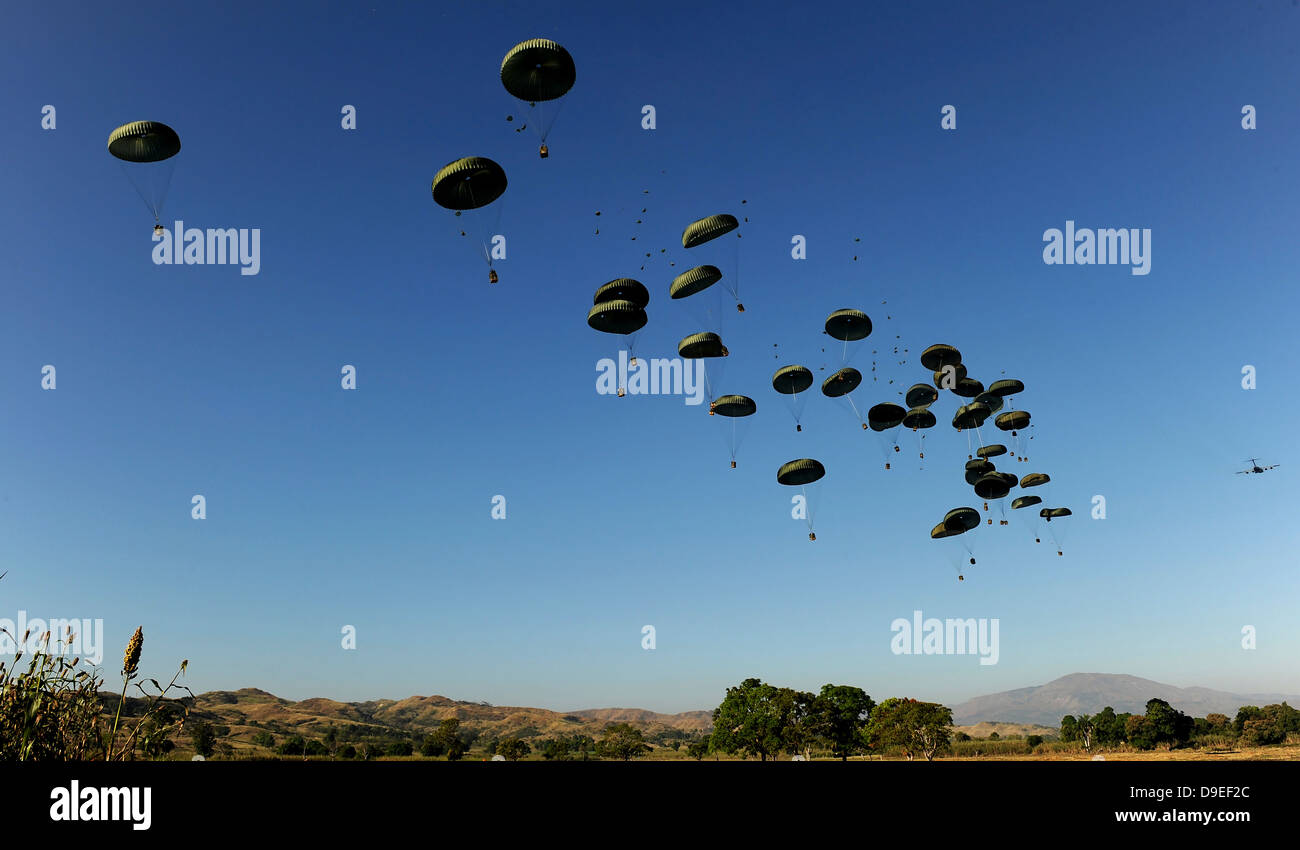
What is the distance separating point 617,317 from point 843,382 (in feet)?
57.8

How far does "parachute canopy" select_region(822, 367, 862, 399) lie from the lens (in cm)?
4466

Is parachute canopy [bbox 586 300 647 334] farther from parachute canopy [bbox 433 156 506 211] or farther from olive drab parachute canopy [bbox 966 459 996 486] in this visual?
olive drab parachute canopy [bbox 966 459 996 486]

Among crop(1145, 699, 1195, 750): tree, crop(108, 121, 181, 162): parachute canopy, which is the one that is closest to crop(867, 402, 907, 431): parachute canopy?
crop(108, 121, 181, 162): parachute canopy

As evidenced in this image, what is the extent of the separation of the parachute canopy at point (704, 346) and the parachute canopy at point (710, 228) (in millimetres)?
5646

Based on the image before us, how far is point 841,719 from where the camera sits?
104188 millimetres

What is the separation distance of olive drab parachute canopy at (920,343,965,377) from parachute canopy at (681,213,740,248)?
19.5 meters

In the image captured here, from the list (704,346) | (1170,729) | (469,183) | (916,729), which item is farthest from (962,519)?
(1170,729)

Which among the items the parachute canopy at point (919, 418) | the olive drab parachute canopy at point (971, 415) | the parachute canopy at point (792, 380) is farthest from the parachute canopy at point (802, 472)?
the olive drab parachute canopy at point (971, 415)

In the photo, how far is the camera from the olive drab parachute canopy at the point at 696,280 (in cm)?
3641

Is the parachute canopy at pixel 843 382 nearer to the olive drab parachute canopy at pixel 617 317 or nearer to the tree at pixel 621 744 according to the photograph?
the olive drab parachute canopy at pixel 617 317

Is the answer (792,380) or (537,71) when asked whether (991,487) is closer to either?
(792,380)
